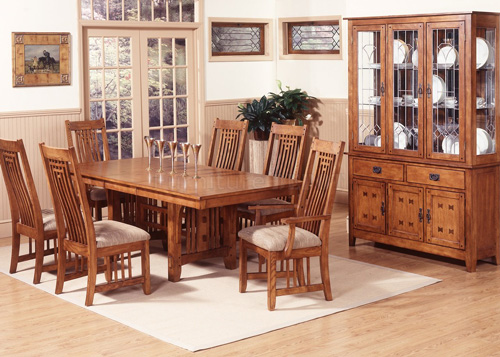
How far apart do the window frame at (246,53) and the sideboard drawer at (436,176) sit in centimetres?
332

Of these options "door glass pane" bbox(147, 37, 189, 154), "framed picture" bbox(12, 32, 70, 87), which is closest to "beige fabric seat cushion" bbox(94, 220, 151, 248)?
"framed picture" bbox(12, 32, 70, 87)

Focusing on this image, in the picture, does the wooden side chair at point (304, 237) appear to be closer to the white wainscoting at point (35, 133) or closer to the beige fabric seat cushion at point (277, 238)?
the beige fabric seat cushion at point (277, 238)

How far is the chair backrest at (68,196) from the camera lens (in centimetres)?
512

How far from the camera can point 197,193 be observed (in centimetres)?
529

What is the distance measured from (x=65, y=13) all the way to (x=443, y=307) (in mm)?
4526

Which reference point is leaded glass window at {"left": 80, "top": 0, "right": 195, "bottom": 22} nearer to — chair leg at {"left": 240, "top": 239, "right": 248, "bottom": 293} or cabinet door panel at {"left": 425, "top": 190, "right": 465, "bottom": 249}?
chair leg at {"left": 240, "top": 239, "right": 248, "bottom": 293}

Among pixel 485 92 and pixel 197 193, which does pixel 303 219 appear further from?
pixel 485 92

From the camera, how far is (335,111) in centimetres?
893

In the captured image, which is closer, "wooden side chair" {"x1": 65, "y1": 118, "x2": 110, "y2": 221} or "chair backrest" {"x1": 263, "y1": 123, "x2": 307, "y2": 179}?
"chair backrest" {"x1": 263, "y1": 123, "x2": 307, "y2": 179}

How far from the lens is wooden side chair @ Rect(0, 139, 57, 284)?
5750mm

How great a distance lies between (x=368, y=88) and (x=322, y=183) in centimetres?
161

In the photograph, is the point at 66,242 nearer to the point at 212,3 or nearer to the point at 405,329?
the point at 405,329

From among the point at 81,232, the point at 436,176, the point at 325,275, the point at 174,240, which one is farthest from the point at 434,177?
the point at 81,232

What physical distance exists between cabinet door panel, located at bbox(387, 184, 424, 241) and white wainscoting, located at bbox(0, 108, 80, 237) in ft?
10.4
